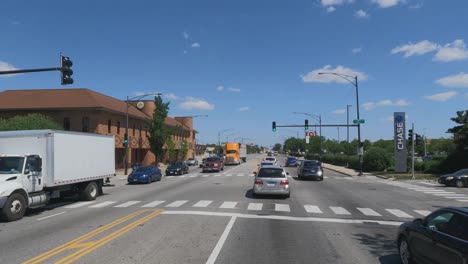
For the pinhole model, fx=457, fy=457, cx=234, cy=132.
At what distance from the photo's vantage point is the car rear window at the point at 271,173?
71.3 feet

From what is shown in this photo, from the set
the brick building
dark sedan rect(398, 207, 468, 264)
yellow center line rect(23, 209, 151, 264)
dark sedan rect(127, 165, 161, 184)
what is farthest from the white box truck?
the brick building

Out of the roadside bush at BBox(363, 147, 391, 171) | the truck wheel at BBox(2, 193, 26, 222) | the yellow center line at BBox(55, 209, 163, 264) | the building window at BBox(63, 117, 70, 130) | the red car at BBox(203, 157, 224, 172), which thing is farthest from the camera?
the roadside bush at BBox(363, 147, 391, 171)

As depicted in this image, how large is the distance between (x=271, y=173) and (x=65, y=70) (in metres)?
10.4

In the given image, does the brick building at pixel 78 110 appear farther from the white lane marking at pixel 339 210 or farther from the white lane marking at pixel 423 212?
the white lane marking at pixel 423 212

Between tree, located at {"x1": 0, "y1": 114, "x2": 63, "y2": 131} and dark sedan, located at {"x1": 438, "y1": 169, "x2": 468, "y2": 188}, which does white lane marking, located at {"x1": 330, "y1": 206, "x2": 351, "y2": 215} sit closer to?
dark sedan, located at {"x1": 438, "y1": 169, "x2": 468, "y2": 188}

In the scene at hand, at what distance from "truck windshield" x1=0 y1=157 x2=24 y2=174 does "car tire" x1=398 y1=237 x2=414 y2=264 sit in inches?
513

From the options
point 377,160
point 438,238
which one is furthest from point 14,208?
point 377,160

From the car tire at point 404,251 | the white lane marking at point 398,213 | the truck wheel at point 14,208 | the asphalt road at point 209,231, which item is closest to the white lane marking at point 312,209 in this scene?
the asphalt road at point 209,231

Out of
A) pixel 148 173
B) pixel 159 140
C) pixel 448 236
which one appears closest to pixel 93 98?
pixel 159 140

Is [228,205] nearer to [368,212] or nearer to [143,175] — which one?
[368,212]

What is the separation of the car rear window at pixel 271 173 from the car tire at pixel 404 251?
42.2 feet

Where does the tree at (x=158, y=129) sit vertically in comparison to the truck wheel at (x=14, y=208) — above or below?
above

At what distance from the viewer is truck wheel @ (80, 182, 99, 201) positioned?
21.0 metres

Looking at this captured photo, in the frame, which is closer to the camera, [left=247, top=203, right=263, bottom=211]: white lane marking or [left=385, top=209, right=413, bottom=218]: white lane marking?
[left=385, top=209, right=413, bottom=218]: white lane marking
